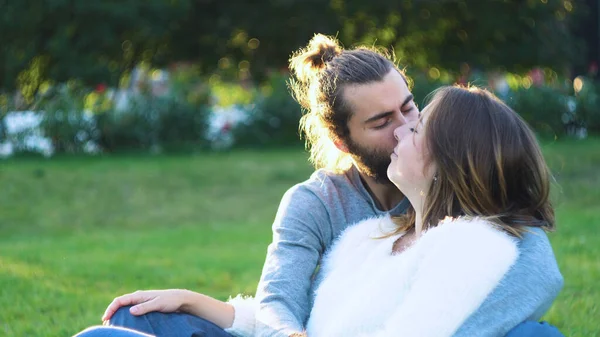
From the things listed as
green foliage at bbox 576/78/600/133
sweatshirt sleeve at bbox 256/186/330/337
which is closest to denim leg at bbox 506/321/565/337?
sweatshirt sleeve at bbox 256/186/330/337

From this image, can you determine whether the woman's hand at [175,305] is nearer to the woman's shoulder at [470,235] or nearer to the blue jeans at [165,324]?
the blue jeans at [165,324]

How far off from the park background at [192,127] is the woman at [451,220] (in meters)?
→ 1.47

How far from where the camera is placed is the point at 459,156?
2828 millimetres

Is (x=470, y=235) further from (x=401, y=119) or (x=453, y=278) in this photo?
(x=401, y=119)

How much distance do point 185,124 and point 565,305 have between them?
30.5 ft

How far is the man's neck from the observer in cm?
366

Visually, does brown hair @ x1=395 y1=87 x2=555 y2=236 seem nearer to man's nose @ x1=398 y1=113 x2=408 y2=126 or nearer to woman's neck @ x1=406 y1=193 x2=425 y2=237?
woman's neck @ x1=406 y1=193 x2=425 y2=237

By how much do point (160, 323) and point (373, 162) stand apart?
43.4 inches

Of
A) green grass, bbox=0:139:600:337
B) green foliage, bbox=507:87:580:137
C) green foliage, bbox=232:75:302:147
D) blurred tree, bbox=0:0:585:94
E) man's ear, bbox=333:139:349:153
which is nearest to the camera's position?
man's ear, bbox=333:139:349:153

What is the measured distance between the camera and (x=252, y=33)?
1969cm

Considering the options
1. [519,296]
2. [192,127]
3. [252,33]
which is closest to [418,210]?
[519,296]

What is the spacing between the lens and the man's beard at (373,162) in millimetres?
3607

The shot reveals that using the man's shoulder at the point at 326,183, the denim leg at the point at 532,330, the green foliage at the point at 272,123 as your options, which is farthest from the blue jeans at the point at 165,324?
the green foliage at the point at 272,123

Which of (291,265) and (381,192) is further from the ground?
(381,192)
